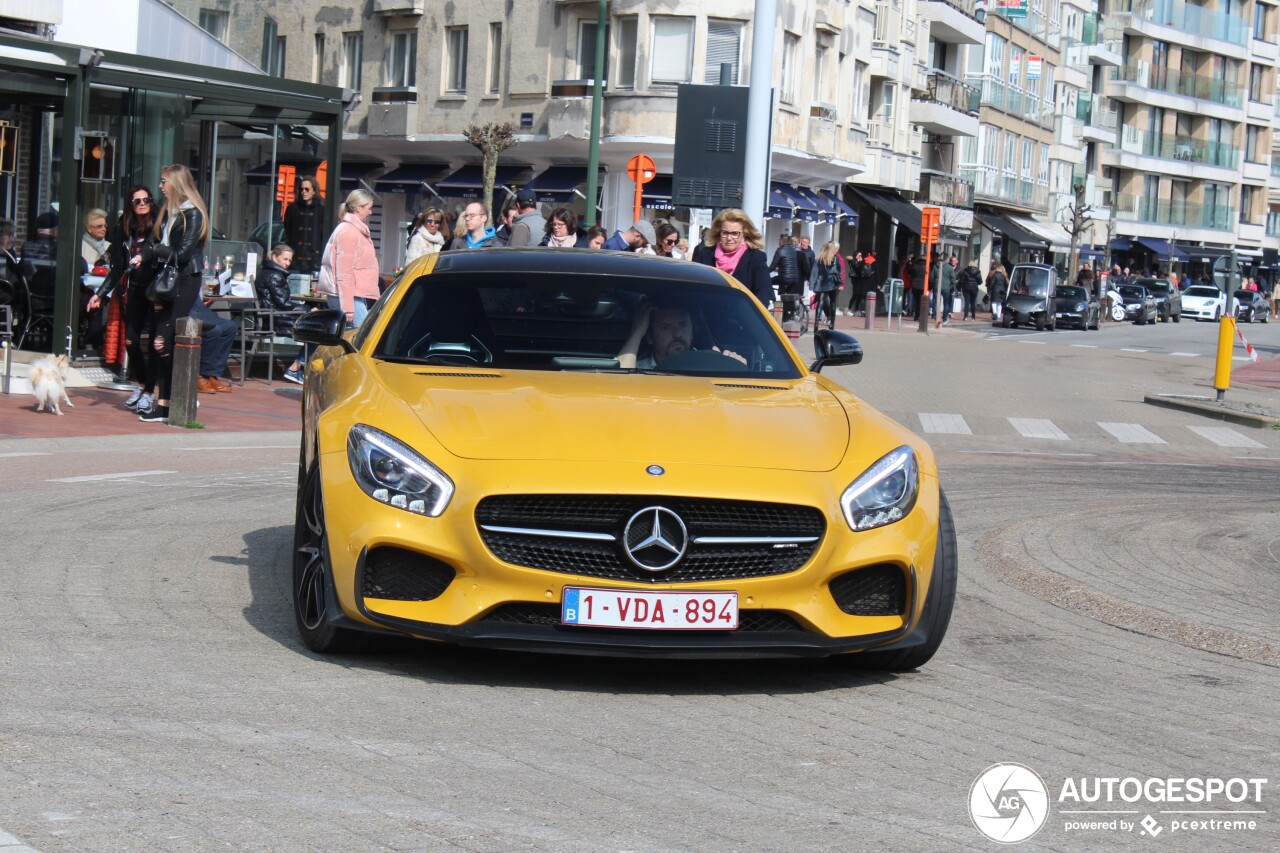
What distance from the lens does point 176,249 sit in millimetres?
14242

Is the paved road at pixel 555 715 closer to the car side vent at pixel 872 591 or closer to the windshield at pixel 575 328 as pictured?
the car side vent at pixel 872 591

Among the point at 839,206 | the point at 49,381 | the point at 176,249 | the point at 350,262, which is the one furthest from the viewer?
the point at 839,206

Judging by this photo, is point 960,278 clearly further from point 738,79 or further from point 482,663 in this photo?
point 482,663

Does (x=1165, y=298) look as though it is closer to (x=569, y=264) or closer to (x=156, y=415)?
(x=156, y=415)

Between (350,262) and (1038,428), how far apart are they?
813cm

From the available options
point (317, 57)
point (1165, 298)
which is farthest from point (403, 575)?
point (1165, 298)

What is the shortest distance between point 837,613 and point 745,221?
29.5 feet

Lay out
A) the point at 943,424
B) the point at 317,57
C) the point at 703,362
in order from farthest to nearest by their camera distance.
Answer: the point at 317,57
the point at 943,424
the point at 703,362

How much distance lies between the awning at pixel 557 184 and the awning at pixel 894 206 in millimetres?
14859

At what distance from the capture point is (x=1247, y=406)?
25.2 metres

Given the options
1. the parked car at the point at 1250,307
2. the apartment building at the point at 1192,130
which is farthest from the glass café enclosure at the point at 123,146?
the apartment building at the point at 1192,130

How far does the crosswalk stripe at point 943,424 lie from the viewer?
19594 millimetres

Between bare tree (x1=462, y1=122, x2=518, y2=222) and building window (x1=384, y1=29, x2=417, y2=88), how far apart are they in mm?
5322

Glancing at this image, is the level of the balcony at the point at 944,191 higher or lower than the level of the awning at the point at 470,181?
higher
